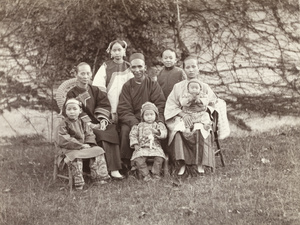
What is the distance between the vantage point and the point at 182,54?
820 centimetres

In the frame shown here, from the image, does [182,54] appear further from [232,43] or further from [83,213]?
[83,213]

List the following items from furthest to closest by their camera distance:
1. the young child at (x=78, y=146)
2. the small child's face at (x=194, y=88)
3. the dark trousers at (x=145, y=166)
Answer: the small child's face at (x=194, y=88) < the dark trousers at (x=145, y=166) < the young child at (x=78, y=146)

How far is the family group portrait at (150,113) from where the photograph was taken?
476 cm

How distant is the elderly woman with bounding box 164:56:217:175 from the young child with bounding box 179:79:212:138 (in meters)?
0.04

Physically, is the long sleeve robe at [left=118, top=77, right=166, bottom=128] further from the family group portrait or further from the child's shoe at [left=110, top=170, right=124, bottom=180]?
the child's shoe at [left=110, top=170, right=124, bottom=180]

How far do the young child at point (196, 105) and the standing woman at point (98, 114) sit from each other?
0.90m

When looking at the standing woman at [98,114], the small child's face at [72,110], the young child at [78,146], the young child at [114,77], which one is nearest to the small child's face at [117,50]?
the young child at [114,77]

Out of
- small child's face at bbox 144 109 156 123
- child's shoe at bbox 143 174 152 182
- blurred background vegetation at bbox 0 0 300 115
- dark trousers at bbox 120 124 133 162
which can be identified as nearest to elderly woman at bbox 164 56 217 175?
small child's face at bbox 144 109 156 123

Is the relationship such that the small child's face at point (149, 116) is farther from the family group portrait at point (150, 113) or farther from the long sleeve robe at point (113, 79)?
the long sleeve robe at point (113, 79)

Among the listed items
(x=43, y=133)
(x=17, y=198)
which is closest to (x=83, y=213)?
(x=17, y=198)

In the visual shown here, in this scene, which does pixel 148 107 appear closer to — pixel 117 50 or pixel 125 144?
pixel 125 144

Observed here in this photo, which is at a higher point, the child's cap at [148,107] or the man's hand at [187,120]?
the child's cap at [148,107]

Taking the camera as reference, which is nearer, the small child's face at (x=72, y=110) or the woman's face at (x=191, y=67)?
the small child's face at (x=72, y=110)

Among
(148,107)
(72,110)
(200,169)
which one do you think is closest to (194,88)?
(148,107)
